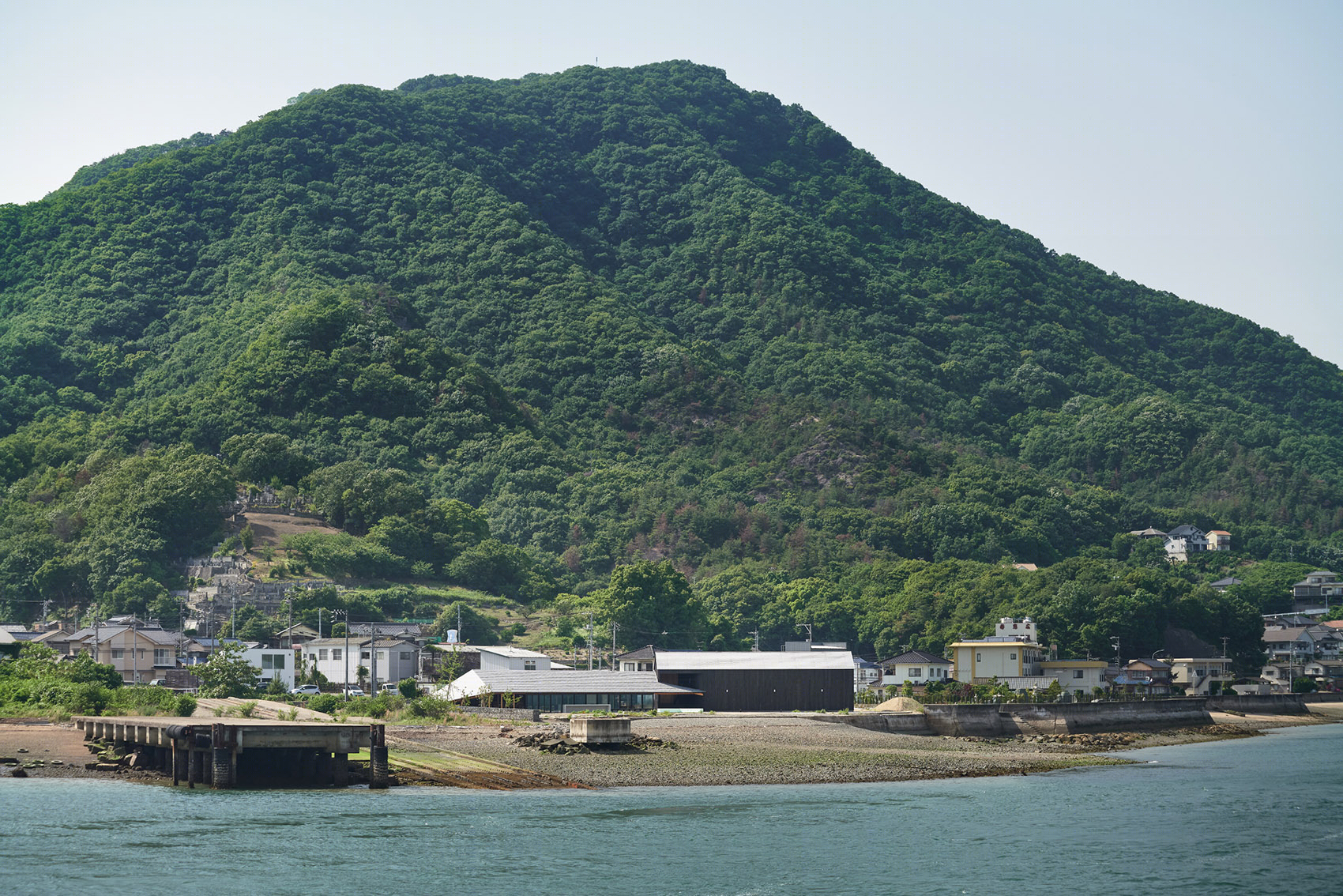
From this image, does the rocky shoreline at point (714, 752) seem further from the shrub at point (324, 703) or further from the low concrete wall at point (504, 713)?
the shrub at point (324, 703)

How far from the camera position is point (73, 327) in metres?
195

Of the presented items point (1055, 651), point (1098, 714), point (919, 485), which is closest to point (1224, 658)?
point (1055, 651)

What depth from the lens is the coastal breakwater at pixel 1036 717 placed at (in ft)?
236

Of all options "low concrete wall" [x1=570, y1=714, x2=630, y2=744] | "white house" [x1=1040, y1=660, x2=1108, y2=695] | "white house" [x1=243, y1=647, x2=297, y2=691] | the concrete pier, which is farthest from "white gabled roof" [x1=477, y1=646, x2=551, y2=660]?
the concrete pier

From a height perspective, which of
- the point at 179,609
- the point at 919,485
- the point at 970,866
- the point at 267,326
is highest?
the point at 267,326

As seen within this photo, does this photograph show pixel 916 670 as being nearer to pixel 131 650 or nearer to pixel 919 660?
pixel 919 660

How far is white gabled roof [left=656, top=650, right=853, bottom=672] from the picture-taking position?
78188 mm

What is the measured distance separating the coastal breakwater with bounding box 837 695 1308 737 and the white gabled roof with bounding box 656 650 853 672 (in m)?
5.84

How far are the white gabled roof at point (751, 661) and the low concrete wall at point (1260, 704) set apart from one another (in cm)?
3136

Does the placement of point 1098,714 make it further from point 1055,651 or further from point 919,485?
point 919,485

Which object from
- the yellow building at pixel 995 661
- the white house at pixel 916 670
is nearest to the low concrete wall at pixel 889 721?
the yellow building at pixel 995 661

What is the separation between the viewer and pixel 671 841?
128 feet

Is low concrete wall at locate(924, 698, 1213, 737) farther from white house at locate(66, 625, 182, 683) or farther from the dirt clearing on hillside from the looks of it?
the dirt clearing on hillside

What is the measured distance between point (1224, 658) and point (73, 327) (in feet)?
482
